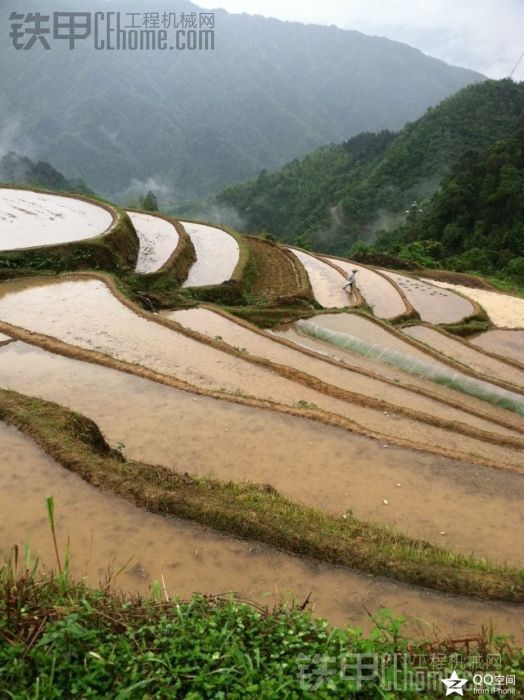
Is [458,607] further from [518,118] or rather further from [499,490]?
[518,118]

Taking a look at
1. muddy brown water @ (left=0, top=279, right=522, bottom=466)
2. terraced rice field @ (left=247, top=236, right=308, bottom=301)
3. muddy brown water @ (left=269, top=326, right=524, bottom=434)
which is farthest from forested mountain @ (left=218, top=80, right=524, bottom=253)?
muddy brown water @ (left=0, top=279, right=522, bottom=466)

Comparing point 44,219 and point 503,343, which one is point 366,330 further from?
point 44,219

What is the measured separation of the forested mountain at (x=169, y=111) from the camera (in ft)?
395

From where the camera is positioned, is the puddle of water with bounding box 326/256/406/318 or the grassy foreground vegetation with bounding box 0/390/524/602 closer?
the grassy foreground vegetation with bounding box 0/390/524/602

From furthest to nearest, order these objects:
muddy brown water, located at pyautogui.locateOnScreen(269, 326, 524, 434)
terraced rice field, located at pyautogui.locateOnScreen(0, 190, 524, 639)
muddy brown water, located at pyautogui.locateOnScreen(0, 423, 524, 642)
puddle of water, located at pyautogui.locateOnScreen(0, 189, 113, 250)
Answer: puddle of water, located at pyautogui.locateOnScreen(0, 189, 113, 250)
muddy brown water, located at pyautogui.locateOnScreen(269, 326, 524, 434)
terraced rice field, located at pyautogui.locateOnScreen(0, 190, 524, 639)
muddy brown water, located at pyautogui.locateOnScreen(0, 423, 524, 642)

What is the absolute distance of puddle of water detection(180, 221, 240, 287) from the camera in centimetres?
1525

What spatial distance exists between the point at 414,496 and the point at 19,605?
3816 mm

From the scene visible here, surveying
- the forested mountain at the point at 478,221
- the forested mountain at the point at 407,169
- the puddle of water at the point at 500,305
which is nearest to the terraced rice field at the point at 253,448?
the puddle of water at the point at 500,305

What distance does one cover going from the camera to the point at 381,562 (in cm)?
374

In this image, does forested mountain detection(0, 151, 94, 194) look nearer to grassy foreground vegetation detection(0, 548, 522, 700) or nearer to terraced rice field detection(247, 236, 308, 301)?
terraced rice field detection(247, 236, 308, 301)

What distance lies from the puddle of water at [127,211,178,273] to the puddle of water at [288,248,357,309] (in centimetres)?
536

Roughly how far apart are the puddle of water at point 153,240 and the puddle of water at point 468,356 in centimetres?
796

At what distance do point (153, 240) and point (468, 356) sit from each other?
37.6 ft

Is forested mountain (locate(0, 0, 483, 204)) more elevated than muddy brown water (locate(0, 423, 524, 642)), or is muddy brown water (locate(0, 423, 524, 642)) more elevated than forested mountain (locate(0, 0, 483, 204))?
forested mountain (locate(0, 0, 483, 204))
